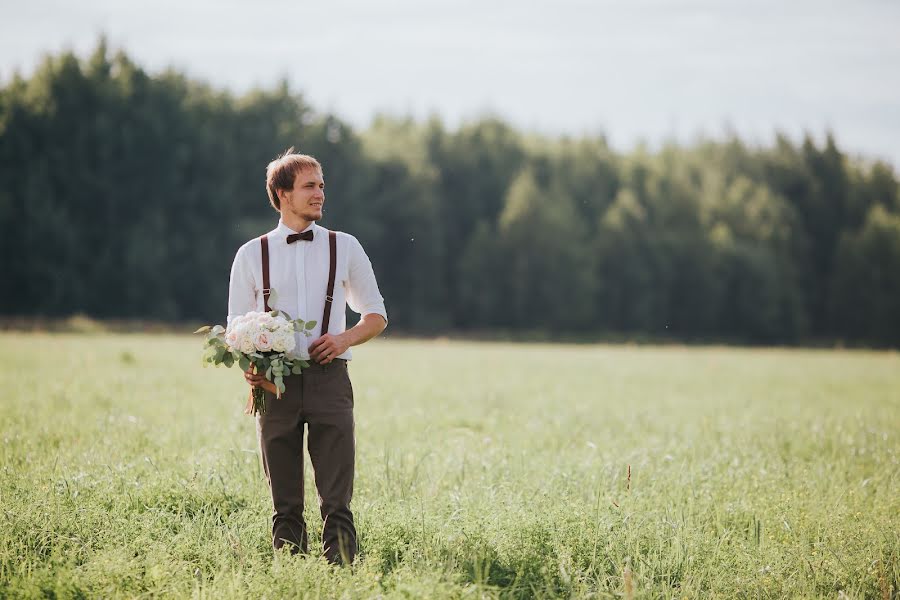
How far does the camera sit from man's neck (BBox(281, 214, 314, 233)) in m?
5.00

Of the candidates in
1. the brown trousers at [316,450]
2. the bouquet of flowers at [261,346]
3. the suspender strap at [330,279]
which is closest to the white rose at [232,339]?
the bouquet of flowers at [261,346]

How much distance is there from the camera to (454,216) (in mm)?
69875

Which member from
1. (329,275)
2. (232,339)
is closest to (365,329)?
(329,275)

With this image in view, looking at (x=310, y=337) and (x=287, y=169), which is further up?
(x=287, y=169)

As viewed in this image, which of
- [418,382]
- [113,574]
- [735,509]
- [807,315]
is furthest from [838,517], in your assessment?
[807,315]

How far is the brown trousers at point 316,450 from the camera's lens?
4.84m

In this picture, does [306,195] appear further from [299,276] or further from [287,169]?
[299,276]

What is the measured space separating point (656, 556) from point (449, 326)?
59.0m

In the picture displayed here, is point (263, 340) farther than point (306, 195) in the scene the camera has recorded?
No

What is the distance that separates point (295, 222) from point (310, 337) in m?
0.73

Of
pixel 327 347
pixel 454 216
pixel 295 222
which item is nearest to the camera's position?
pixel 327 347

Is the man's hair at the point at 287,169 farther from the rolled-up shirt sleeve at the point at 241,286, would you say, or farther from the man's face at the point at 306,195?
the rolled-up shirt sleeve at the point at 241,286

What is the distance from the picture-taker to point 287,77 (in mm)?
60906

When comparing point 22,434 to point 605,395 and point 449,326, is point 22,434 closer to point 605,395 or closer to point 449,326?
point 605,395
